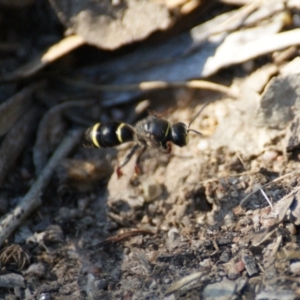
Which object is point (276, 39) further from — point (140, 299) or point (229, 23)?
point (140, 299)

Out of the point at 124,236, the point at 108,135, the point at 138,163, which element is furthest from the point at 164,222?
the point at 108,135

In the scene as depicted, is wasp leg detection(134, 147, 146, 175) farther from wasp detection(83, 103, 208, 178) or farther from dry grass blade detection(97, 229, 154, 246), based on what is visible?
dry grass blade detection(97, 229, 154, 246)

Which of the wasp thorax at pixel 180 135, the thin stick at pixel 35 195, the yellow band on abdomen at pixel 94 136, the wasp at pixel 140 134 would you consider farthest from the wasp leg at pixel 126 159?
the thin stick at pixel 35 195

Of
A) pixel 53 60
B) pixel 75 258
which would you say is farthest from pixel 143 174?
pixel 53 60

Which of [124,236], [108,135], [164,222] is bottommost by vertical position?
[164,222]

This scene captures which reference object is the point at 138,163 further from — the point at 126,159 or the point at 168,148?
the point at 168,148

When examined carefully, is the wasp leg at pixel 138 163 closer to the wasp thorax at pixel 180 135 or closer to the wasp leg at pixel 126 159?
the wasp leg at pixel 126 159
